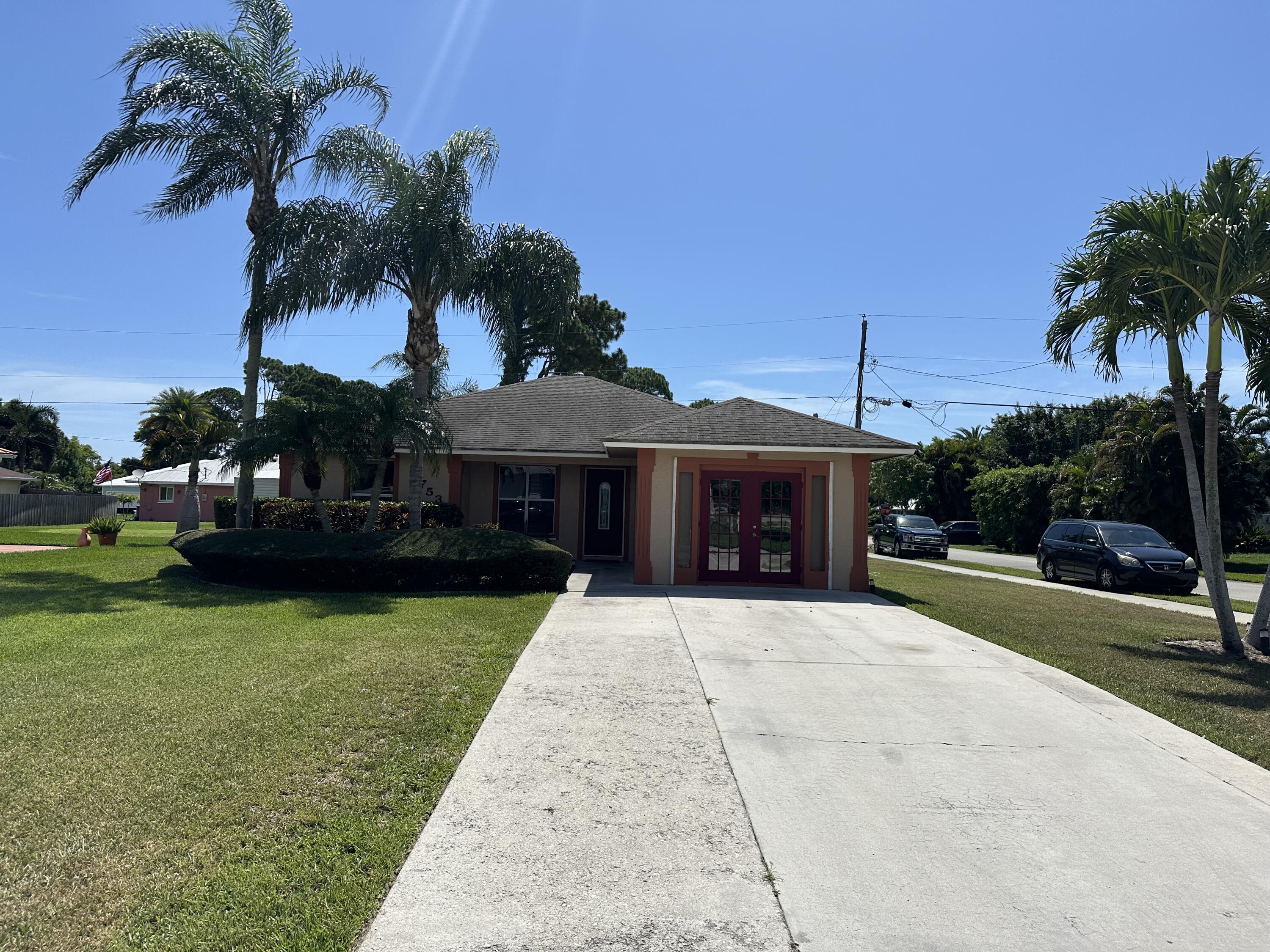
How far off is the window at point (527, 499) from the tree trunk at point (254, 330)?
5.20 metres

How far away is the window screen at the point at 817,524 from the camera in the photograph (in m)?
14.6

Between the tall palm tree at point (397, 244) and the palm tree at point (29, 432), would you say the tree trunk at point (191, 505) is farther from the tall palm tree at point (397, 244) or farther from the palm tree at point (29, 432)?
the palm tree at point (29, 432)

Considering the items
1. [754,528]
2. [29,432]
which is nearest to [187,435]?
[754,528]

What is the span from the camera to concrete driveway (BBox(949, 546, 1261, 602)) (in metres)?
17.4

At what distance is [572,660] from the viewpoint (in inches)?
301

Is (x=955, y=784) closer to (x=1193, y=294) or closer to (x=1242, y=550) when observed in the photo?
(x=1193, y=294)

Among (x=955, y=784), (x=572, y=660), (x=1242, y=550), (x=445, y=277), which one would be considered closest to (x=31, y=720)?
(x=572, y=660)

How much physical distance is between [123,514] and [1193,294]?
2096 inches

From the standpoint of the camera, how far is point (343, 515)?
56.7 feet

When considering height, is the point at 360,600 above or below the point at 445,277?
below

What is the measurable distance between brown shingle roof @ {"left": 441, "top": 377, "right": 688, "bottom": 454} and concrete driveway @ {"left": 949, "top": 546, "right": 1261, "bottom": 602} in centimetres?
1161

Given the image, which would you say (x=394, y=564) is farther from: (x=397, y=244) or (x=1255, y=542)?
(x=1255, y=542)

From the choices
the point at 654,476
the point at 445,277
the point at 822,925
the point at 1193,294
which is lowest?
the point at 822,925

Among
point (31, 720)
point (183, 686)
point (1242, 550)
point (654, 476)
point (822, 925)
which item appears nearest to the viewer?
point (822, 925)
